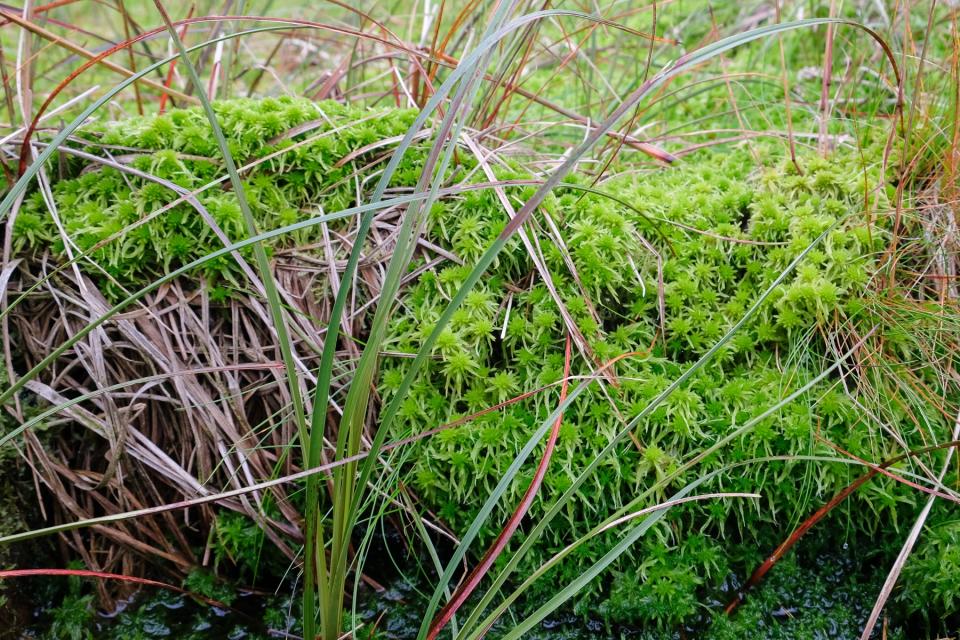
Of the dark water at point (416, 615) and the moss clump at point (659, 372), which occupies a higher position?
the moss clump at point (659, 372)

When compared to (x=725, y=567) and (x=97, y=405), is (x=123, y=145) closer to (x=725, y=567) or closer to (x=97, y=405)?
(x=97, y=405)

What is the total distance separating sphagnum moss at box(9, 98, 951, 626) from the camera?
5.89 feet

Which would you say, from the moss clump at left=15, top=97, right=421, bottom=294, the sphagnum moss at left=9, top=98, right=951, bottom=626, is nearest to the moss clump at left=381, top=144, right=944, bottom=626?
the sphagnum moss at left=9, top=98, right=951, bottom=626

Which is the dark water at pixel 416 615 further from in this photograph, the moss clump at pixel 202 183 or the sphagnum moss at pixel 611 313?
the moss clump at pixel 202 183

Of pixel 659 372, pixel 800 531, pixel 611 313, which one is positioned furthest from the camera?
pixel 611 313

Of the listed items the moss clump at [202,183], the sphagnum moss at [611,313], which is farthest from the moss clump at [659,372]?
the moss clump at [202,183]

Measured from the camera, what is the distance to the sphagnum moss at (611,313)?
179 centimetres

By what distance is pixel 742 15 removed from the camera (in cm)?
326

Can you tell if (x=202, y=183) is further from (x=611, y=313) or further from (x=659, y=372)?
(x=659, y=372)

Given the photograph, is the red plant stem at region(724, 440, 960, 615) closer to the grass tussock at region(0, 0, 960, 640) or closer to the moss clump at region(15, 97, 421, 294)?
the grass tussock at region(0, 0, 960, 640)

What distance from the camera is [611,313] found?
205cm

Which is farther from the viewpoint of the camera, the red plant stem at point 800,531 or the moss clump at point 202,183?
the moss clump at point 202,183

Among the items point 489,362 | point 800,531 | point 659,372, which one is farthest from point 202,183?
point 800,531

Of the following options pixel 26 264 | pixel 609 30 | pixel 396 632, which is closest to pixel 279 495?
pixel 396 632
